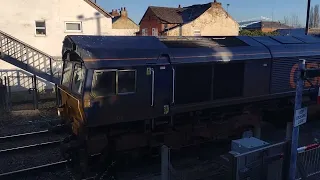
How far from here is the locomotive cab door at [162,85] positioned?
7824mm

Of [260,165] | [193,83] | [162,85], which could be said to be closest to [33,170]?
[162,85]

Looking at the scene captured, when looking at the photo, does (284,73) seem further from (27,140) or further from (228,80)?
(27,140)

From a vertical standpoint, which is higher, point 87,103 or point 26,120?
point 87,103

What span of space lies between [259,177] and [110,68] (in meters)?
4.01

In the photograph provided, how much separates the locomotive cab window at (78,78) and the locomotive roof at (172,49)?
46 centimetres

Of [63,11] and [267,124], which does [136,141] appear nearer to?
[267,124]

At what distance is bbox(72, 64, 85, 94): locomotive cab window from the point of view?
7.41 metres

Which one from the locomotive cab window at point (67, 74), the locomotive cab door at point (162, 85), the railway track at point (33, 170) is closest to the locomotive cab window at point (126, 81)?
the locomotive cab door at point (162, 85)

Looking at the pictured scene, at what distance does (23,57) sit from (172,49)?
450 inches

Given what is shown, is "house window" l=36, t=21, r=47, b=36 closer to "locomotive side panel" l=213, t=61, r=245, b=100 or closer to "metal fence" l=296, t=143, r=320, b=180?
"locomotive side panel" l=213, t=61, r=245, b=100

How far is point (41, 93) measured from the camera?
58.9ft

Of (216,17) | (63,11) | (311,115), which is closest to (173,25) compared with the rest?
(216,17)

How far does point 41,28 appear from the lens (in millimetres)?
19125

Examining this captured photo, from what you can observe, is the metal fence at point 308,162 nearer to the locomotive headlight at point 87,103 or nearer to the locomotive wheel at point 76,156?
the locomotive headlight at point 87,103
